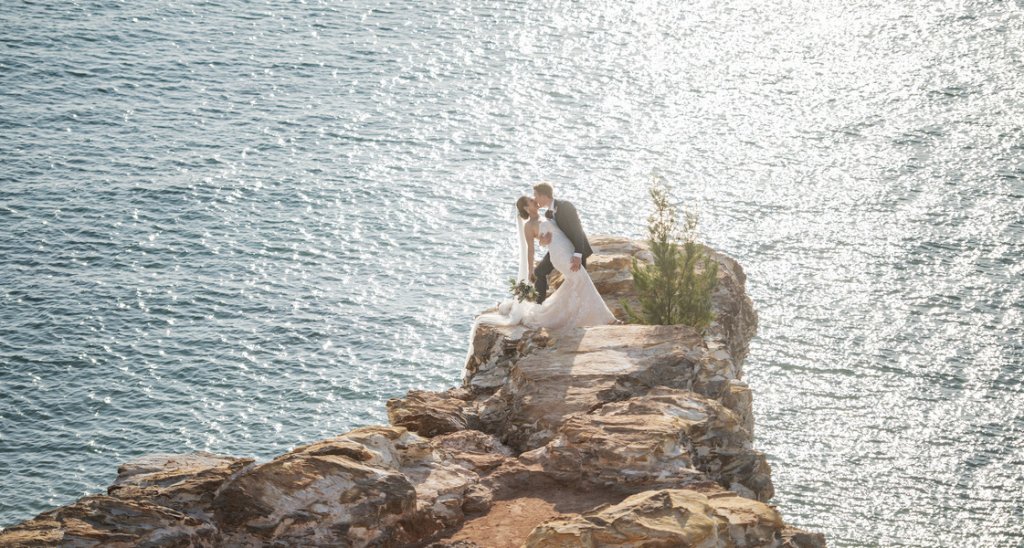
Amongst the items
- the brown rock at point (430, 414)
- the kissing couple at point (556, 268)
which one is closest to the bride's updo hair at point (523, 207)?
the kissing couple at point (556, 268)

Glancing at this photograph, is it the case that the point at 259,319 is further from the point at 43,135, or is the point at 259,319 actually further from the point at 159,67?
the point at 159,67

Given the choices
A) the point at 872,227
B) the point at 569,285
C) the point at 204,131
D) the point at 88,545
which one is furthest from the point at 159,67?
the point at 88,545

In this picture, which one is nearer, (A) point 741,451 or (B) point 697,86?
(A) point 741,451

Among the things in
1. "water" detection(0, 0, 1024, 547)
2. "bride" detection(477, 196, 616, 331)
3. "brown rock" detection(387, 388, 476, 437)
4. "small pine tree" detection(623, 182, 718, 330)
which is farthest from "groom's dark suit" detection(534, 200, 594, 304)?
"water" detection(0, 0, 1024, 547)

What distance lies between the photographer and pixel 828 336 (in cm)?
7556

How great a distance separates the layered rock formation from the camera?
22484 mm

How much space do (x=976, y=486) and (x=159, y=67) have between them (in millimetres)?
75428

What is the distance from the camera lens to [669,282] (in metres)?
33.6

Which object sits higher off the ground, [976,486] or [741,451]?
[741,451]

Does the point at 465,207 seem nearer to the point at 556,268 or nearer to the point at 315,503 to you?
the point at 556,268

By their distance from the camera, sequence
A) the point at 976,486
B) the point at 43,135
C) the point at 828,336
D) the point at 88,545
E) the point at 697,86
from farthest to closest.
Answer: the point at 697,86 < the point at 43,135 < the point at 828,336 < the point at 976,486 < the point at 88,545

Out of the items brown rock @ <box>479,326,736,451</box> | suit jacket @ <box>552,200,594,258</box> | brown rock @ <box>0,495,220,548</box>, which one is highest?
suit jacket @ <box>552,200,594,258</box>

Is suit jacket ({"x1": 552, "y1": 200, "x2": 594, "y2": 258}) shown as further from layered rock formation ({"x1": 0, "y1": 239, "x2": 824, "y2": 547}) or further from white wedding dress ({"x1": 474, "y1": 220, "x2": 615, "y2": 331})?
layered rock formation ({"x1": 0, "y1": 239, "x2": 824, "y2": 547})

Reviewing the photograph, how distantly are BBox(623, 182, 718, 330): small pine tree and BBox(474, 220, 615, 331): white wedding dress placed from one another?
4.79 ft
